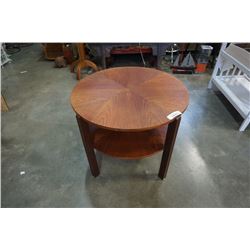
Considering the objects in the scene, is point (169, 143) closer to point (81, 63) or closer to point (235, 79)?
point (235, 79)

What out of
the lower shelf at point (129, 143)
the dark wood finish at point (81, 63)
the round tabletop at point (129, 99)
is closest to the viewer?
the round tabletop at point (129, 99)

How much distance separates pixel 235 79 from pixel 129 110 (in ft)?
5.99

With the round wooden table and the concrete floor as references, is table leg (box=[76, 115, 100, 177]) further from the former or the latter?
the concrete floor

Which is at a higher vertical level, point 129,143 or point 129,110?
point 129,110

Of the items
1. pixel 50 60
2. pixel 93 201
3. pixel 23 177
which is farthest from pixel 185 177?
pixel 50 60

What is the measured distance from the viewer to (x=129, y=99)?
3.82ft

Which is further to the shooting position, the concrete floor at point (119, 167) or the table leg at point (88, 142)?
the concrete floor at point (119, 167)

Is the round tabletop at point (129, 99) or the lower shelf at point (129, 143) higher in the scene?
the round tabletop at point (129, 99)

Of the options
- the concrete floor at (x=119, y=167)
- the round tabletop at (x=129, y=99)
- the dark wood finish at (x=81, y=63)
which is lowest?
the concrete floor at (x=119, y=167)

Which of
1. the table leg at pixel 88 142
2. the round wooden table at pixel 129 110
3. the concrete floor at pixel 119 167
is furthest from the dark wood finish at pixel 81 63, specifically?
the table leg at pixel 88 142

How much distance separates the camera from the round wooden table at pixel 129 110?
1006 mm

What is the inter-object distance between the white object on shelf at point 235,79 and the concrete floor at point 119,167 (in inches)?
7.4

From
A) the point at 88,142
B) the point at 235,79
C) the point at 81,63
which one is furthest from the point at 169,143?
the point at 81,63

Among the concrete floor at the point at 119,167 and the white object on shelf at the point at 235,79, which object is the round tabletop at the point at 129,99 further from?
the white object on shelf at the point at 235,79
